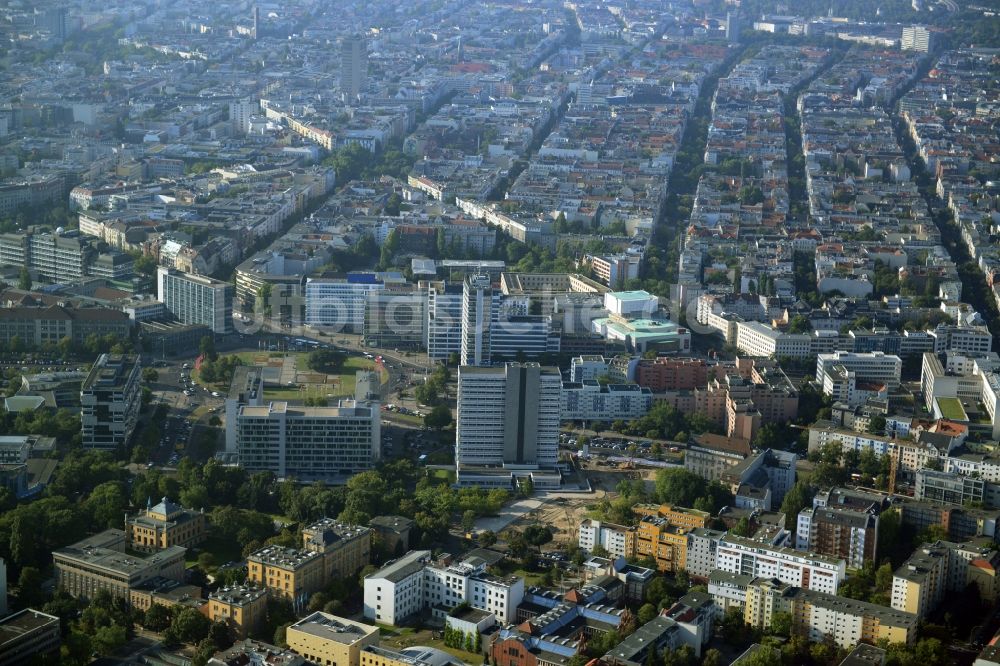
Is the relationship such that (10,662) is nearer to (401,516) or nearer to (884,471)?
(401,516)

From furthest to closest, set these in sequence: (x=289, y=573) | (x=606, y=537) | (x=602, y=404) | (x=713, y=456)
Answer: (x=602, y=404) < (x=713, y=456) < (x=606, y=537) < (x=289, y=573)

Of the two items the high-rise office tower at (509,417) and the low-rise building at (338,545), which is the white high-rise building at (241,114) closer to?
the high-rise office tower at (509,417)

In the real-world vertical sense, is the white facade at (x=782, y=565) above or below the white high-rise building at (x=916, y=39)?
below

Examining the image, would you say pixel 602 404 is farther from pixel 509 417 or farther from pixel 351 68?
pixel 351 68

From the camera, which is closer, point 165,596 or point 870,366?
point 165,596

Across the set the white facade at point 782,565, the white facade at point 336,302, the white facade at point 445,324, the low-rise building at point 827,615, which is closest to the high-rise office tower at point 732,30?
the white facade at point 336,302

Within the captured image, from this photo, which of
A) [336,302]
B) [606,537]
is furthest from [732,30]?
[606,537]

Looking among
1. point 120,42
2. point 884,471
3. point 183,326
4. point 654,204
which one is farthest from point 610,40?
point 884,471
